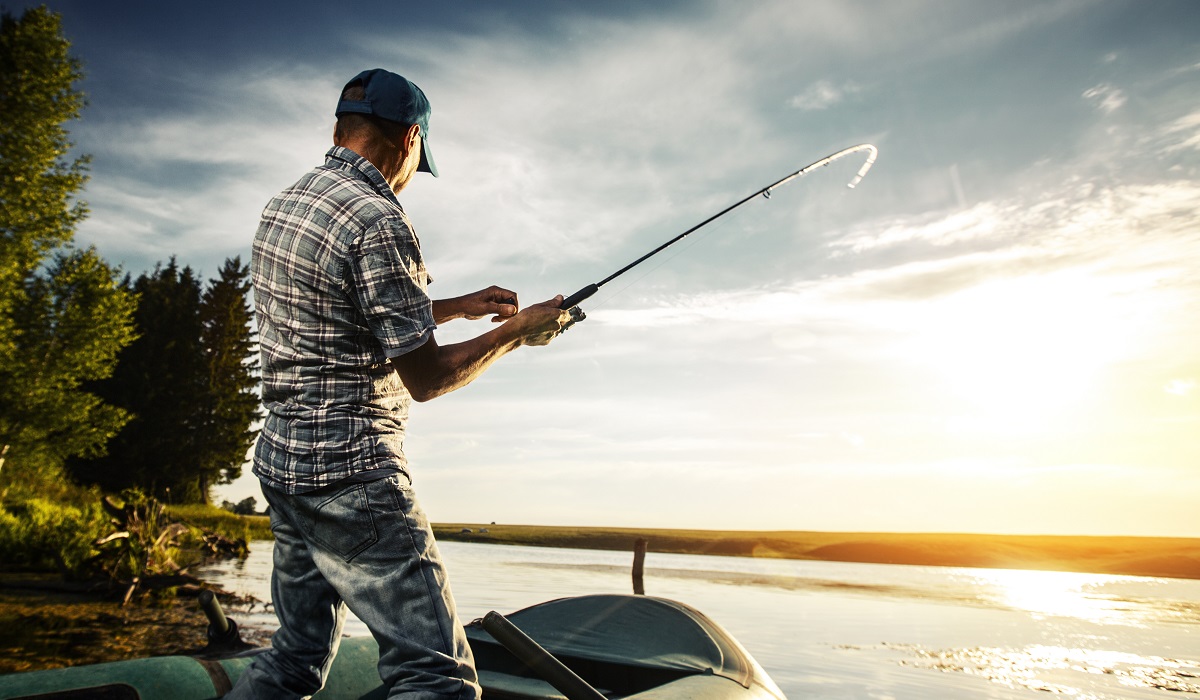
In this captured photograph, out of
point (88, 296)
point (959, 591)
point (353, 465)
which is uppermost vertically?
point (88, 296)

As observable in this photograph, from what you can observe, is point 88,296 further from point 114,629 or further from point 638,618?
point 638,618

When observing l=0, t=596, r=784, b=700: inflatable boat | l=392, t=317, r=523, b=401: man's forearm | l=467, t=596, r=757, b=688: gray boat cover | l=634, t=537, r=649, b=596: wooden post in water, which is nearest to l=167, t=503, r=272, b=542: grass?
l=634, t=537, r=649, b=596: wooden post in water

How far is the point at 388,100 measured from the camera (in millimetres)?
2135

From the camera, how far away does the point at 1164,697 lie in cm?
891

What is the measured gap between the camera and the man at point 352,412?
181cm

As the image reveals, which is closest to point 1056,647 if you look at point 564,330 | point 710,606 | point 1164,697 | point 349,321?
point 1164,697

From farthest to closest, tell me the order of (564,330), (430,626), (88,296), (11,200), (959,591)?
(959,591)
(88,296)
(11,200)
(564,330)
(430,626)

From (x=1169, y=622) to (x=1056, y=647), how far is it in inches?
321

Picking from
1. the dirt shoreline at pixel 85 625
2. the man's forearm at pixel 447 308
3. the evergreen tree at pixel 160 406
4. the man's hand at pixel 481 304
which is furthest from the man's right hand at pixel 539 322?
the evergreen tree at pixel 160 406

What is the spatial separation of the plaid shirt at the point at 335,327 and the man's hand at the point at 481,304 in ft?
2.06

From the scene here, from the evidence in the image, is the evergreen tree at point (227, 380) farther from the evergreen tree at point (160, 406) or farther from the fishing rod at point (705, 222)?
the fishing rod at point (705, 222)

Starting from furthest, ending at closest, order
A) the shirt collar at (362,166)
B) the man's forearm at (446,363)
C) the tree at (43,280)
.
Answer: the tree at (43,280) < the shirt collar at (362,166) < the man's forearm at (446,363)

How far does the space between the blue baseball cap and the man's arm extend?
2.32 feet

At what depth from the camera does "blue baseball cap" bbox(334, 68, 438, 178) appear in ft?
7.01
